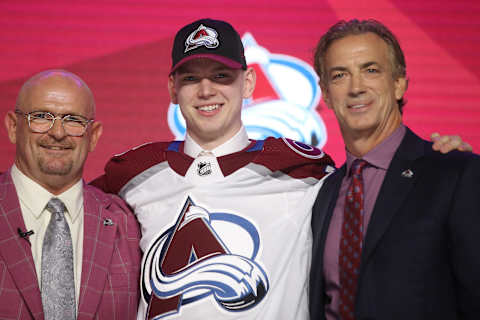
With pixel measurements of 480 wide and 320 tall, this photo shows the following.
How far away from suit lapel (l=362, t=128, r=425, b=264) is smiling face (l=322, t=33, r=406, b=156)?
0.13 m

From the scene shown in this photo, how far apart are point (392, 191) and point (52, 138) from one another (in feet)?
3.71

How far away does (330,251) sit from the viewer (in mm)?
1732

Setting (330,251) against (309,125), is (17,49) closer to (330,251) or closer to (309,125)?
(309,125)

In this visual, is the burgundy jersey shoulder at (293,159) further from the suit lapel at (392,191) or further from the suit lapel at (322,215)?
the suit lapel at (392,191)

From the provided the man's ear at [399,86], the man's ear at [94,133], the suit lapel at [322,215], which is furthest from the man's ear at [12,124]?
the man's ear at [399,86]

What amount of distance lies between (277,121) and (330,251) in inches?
64.8

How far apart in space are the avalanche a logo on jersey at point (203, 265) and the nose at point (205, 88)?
1.29ft

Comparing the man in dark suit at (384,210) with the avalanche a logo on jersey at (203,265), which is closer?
the man in dark suit at (384,210)

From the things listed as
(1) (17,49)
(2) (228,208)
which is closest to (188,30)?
(2) (228,208)

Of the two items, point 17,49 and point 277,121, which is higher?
point 17,49

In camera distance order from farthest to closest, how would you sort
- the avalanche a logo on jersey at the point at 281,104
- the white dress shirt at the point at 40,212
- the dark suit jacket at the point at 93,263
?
1. the avalanche a logo on jersey at the point at 281,104
2. the white dress shirt at the point at 40,212
3. the dark suit jacket at the point at 93,263

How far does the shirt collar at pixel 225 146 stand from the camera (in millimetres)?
2061

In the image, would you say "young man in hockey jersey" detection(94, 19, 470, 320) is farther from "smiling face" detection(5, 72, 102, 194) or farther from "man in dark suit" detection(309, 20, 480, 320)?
"smiling face" detection(5, 72, 102, 194)

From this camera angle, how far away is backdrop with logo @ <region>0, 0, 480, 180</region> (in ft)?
11.0
